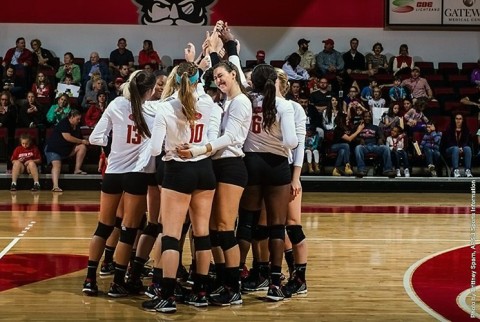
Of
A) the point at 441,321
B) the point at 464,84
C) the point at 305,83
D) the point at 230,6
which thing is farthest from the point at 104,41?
the point at 441,321

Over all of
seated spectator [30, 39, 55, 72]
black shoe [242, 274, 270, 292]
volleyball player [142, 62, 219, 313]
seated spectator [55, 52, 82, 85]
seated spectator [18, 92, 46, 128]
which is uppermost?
seated spectator [30, 39, 55, 72]

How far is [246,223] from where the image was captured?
6930 mm

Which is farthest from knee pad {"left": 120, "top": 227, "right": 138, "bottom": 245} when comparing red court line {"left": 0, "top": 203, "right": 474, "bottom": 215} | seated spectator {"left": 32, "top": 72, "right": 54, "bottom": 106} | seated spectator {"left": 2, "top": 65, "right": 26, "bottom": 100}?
seated spectator {"left": 2, "top": 65, "right": 26, "bottom": 100}

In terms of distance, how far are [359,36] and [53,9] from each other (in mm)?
6336

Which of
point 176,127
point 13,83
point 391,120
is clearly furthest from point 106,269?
point 13,83

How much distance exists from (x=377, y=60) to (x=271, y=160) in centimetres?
1178

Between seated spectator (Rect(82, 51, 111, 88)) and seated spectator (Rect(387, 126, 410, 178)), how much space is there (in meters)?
5.37

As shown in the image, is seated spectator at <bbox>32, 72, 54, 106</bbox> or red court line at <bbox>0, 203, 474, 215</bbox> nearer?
red court line at <bbox>0, 203, 474, 215</bbox>

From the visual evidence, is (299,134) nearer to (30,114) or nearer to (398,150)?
(398,150)

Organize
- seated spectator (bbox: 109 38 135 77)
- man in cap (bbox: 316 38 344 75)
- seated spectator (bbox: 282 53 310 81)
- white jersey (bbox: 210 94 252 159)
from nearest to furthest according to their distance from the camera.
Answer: white jersey (bbox: 210 94 252 159)
seated spectator (bbox: 282 53 310 81)
seated spectator (bbox: 109 38 135 77)
man in cap (bbox: 316 38 344 75)

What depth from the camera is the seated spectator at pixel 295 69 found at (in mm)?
17109

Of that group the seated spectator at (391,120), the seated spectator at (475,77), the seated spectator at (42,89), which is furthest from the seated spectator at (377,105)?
the seated spectator at (42,89)

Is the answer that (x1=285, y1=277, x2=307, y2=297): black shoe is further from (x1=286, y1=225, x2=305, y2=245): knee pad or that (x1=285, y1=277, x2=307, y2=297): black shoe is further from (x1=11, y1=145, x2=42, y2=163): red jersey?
(x1=11, y1=145, x2=42, y2=163): red jersey

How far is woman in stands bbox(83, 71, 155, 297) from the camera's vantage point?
21.8ft
